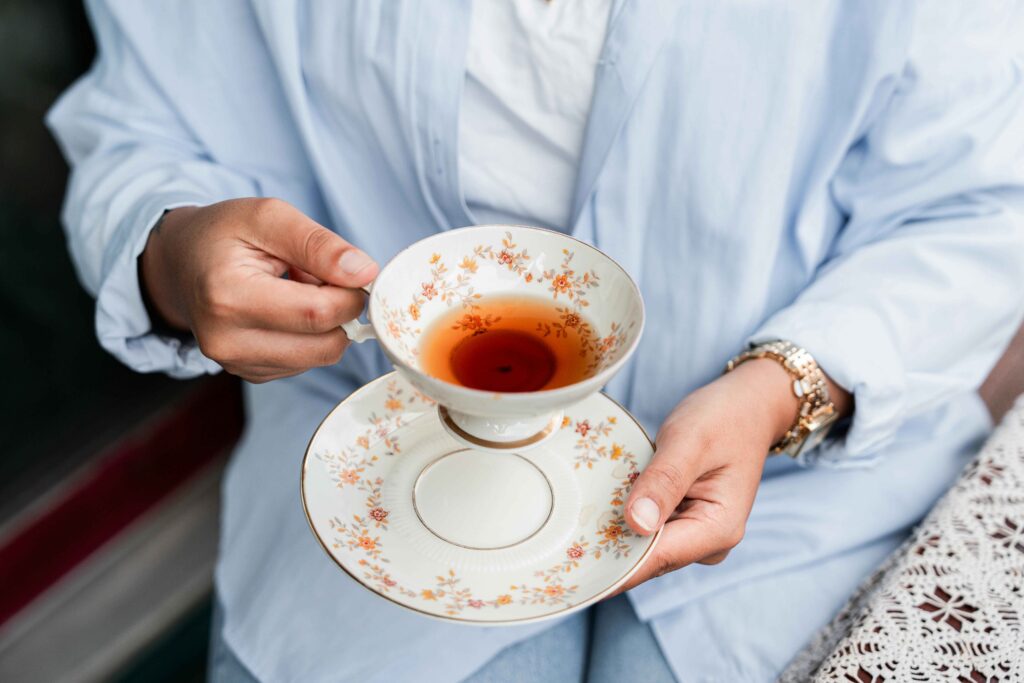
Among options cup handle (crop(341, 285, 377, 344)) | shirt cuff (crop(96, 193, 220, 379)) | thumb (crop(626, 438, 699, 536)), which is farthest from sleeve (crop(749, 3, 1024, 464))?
shirt cuff (crop(96, 193, 220, 379))

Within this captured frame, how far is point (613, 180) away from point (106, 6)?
2.14 ft

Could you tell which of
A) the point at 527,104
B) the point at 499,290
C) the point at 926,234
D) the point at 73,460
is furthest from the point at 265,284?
the point at 73,460

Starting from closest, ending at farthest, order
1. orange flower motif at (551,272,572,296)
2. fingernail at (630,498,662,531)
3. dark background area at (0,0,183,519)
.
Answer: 1. fingernail at (630,498,662,531)
2. orange flower motif at (551,272,572,296)
3. dark background area at (0,0,183,519)

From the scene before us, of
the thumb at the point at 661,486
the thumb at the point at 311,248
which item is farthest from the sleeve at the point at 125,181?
the thumb at the point at 661,486

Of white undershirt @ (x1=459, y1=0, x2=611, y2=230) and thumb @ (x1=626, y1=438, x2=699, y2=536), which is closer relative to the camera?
thumb @ (x1=626, y1=438, x2=699, y2=536)

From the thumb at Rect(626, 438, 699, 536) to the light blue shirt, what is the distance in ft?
0.72

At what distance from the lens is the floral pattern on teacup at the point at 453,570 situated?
688 millimetres

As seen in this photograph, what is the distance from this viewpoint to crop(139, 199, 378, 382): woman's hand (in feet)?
2.35

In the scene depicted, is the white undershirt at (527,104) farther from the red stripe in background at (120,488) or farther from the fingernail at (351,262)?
the red stripe in background at (120,488)

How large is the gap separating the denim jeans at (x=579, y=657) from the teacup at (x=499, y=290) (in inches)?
10.9

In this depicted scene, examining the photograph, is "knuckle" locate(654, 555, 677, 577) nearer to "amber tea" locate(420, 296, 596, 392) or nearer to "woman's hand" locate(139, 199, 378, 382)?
"amber tea" locate(420, 296, 596, 392)

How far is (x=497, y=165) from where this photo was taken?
0.97 metres

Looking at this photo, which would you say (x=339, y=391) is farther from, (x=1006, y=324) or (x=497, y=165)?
(x=1006, y=324)

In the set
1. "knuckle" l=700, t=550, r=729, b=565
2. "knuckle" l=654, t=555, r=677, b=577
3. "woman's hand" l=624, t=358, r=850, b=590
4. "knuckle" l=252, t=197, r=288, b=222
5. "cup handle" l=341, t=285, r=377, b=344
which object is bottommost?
"knuckle" l=700, t=550, r=729, b=565
